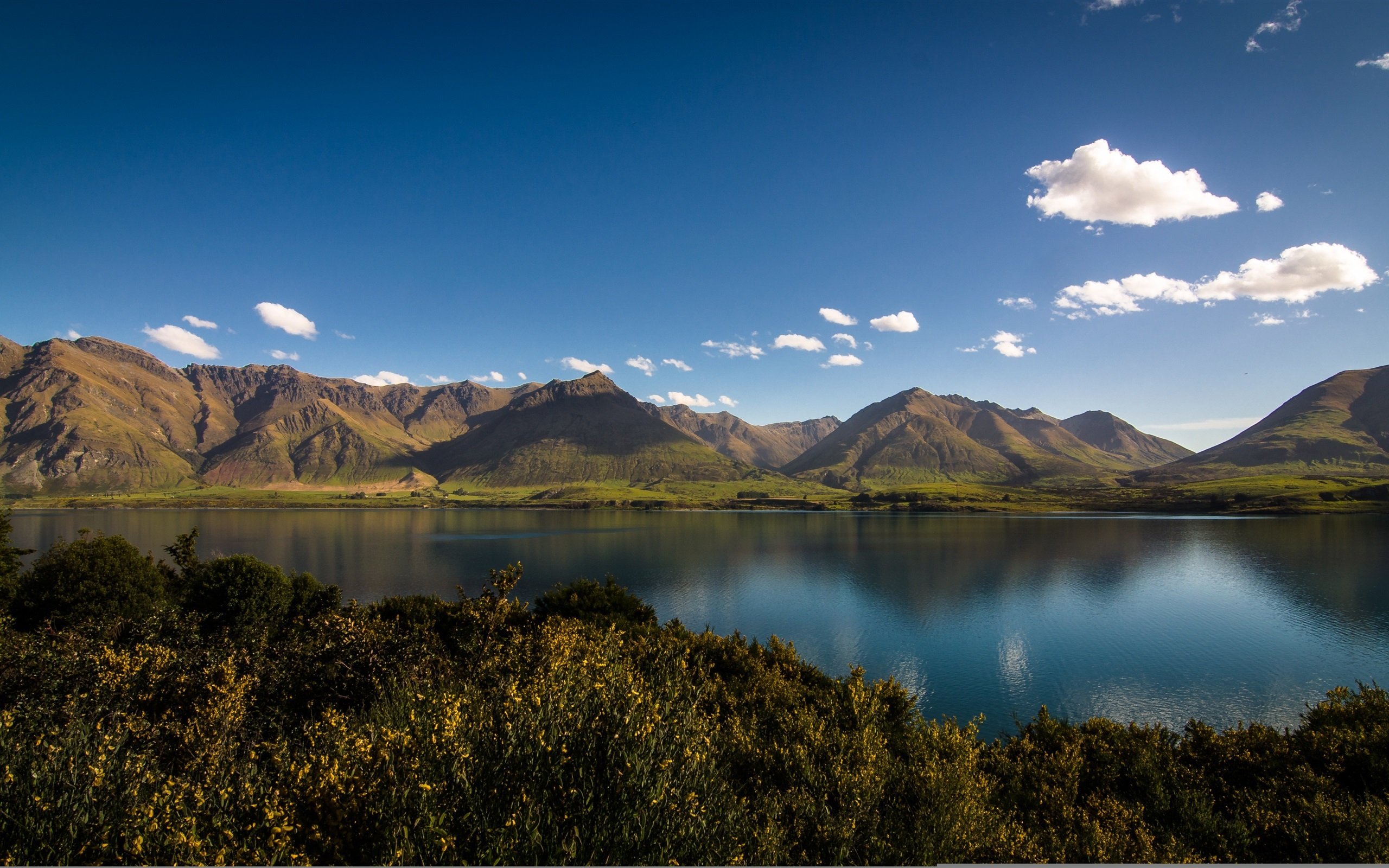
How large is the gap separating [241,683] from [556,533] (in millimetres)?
165215

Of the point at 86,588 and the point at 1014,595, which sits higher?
the point at 86,588

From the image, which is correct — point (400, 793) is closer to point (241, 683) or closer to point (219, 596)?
point (241, 683)

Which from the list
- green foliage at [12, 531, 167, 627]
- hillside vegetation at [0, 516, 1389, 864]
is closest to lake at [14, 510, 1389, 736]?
hillside vegetation at [0, 516, 1389, 864]

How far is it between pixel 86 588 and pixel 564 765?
196 ft

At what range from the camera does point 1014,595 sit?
86875mm

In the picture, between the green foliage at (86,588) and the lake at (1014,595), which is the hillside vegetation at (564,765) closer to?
the green foliage at (86,588)

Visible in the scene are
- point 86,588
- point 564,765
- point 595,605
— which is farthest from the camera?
point 595,605

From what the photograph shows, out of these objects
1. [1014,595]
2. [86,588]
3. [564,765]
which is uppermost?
[564,765]

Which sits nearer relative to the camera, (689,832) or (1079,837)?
(689,832)

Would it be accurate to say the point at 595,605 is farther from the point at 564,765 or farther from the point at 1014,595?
the point at 1014,595

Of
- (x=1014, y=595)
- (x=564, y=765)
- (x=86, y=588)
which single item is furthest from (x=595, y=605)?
(x=1014, y=595)

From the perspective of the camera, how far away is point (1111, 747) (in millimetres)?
26031

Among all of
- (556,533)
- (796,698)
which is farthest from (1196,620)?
(556,533)

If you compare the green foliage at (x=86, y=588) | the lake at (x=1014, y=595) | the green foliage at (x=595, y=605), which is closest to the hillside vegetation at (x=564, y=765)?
the green foliage at (x=595, y=605)
